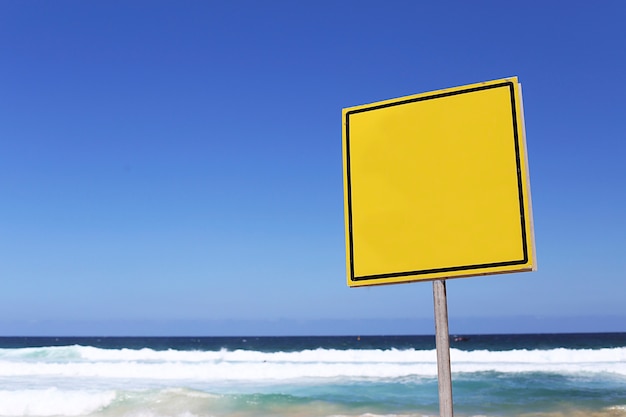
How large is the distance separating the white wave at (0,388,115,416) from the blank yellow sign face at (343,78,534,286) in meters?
12.8

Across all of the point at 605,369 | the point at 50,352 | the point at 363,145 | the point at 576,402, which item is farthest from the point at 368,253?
the point at 50,352

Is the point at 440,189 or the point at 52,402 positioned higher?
the point at 440,189

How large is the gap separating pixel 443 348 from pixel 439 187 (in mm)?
447

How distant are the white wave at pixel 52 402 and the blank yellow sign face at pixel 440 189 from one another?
12.8 metres

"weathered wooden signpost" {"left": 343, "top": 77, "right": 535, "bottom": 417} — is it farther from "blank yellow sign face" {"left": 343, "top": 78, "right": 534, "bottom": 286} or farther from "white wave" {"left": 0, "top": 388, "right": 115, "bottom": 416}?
"white wave" {"left": 0, "top": 388, "right": 115, "bottom": 416}

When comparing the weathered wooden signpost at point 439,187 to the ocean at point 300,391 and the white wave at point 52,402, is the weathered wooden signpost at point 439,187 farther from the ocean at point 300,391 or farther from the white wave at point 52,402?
the white wave at point 52,402

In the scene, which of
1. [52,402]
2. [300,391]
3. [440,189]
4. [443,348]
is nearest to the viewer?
[440,189]

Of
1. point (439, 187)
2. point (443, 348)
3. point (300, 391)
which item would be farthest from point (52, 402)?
point (439, 187)

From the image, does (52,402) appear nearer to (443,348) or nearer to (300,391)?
(300,391)

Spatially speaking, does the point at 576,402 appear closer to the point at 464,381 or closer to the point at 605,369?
the point at 464,381

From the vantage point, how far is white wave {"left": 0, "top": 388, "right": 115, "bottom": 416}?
→ 499 inches

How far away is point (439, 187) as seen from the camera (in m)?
1.33

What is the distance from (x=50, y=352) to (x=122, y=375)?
1339cm

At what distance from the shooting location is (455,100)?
1.38m
